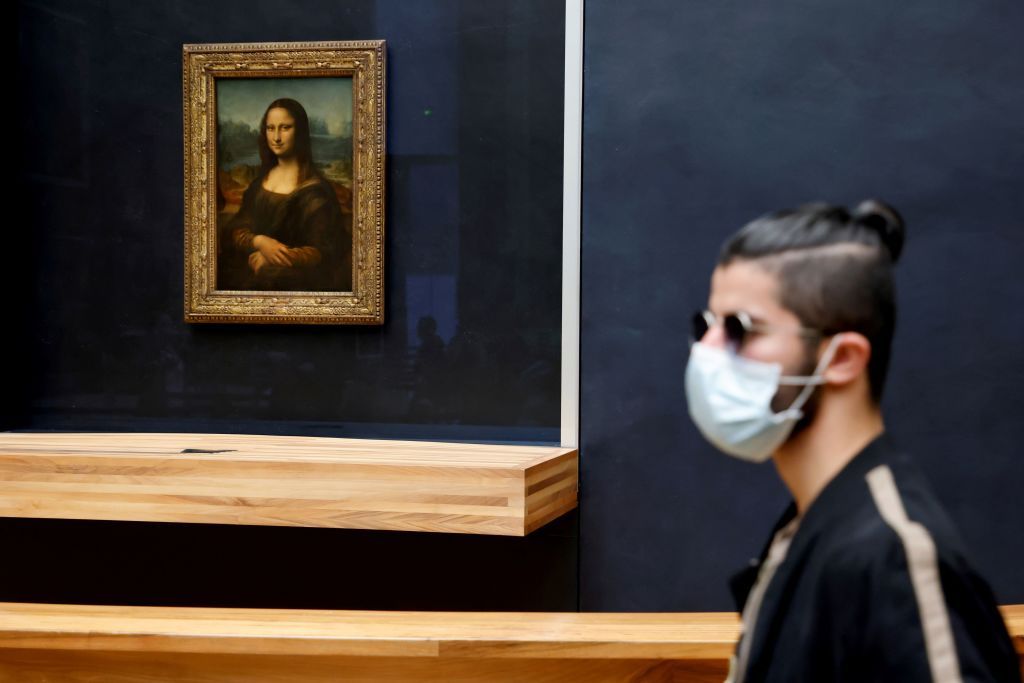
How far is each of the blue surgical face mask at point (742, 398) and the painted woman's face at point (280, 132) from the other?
2877mm

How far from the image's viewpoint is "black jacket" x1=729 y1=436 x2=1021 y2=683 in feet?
3.18

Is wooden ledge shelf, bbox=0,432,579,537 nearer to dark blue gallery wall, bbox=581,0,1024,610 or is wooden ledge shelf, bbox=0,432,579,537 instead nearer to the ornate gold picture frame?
dark blue gallery wall, bbox=581,0,1024,610

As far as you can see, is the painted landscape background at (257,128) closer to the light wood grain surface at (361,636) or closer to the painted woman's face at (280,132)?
the painted woman's face at (280,132)

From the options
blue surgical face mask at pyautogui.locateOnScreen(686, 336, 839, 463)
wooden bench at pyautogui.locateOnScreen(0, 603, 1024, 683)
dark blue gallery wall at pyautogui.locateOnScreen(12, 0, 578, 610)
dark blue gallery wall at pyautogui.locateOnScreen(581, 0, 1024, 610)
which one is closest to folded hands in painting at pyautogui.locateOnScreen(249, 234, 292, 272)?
dark blue gallery wall at pyautogui.locateOnScreen(12, 0, 578, 610)

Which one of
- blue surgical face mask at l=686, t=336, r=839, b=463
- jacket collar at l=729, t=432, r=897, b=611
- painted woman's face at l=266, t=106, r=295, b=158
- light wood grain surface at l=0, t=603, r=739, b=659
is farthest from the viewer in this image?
painted woman's face at l=266, t=106, r=295, b=158

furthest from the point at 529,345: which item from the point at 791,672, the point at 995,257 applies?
the point at 791,672

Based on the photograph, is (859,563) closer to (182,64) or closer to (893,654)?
(893,654)

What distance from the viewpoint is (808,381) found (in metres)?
Answer: 1.21

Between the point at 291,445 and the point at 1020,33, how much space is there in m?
2.89

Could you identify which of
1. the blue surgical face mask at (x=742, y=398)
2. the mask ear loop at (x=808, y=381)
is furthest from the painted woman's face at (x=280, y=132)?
the mask ear loop at (x=808, y=381)

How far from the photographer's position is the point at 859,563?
1.03 metres

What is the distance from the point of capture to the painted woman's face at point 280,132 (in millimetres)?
3926

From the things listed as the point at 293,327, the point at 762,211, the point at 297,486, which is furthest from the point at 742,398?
the point at 293,327

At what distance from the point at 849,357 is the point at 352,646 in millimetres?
1935
